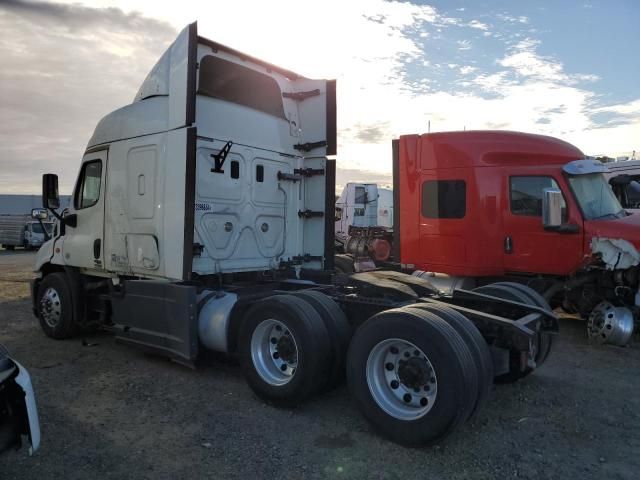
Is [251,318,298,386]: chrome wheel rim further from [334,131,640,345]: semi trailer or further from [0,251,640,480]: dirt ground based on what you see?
[334,131,640,345]: semi trailer

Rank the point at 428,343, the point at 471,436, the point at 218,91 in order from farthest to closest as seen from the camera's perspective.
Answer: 1. the point at 218,91
2. the point at 471,436
3. the point at 428,343

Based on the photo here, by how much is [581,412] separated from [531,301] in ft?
3.61

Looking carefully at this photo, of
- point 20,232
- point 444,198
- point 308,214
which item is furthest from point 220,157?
point 20,232

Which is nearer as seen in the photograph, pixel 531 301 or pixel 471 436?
pixel 471 436

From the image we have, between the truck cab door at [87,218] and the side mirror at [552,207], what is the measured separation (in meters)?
5.86

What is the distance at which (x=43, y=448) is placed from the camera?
371cm

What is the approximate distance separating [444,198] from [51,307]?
618 centimetres

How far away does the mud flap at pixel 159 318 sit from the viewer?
511 cm

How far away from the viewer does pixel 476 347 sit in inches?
140

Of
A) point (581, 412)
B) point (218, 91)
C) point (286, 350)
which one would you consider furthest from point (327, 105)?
point (581, 412)

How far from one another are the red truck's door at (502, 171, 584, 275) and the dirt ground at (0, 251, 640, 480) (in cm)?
184

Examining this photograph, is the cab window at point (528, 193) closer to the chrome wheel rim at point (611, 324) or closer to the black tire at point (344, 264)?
the chrome wheel rim at point (611, 324)

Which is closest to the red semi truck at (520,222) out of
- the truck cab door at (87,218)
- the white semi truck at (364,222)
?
the truck cab door at (87,218)

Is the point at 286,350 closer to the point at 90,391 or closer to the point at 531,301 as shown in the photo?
the point at 90,391
